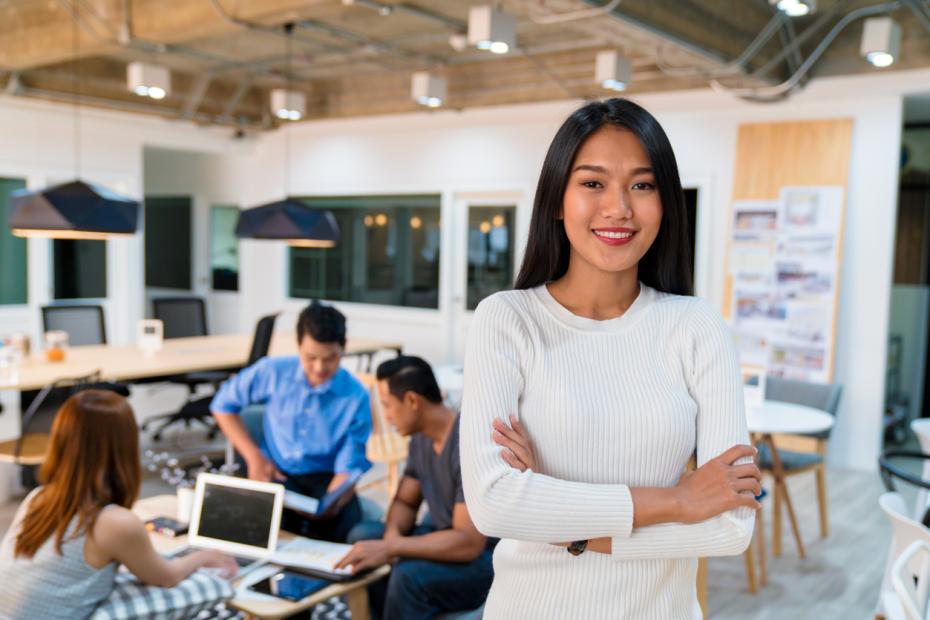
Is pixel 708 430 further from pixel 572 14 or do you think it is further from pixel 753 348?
pixel 753 348

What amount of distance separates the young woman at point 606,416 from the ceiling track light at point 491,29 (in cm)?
365

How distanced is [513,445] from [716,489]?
29 cm

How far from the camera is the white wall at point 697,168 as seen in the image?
6.15m

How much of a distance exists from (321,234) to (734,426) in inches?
175

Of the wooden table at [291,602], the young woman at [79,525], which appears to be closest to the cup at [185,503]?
the wooden table at [291,602]

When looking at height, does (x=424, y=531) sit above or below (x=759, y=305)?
below

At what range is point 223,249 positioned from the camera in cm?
1139

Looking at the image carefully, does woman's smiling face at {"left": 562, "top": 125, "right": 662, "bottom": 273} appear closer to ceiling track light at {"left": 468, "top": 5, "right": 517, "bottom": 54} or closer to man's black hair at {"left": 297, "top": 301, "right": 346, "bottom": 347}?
man's black hair at {"left": 297, "top": 301, "right": 346, "bottom": 347}

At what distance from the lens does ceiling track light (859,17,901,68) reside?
4852 millimetres

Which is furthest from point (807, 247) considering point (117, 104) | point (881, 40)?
point (117, 104)

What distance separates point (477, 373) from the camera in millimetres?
1223

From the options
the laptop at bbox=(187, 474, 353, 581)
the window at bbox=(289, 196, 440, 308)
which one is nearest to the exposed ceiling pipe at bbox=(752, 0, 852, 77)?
the window at bbox=(289, 196, 440, 308)

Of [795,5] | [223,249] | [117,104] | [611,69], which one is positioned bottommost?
[223,249]

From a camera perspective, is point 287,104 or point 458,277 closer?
point 287,104
